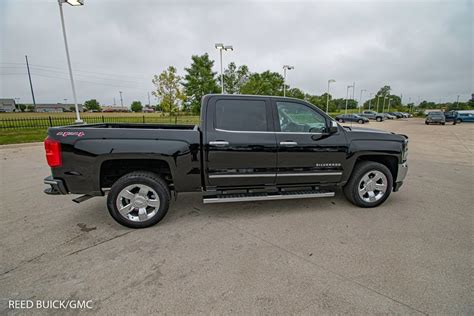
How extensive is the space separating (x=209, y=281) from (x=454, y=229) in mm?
3604

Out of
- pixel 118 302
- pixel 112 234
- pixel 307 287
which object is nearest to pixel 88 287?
pixel 118 302

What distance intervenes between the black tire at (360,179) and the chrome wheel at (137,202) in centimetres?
328

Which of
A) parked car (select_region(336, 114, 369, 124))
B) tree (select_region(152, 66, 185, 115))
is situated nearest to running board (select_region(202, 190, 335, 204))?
tree (select_region(152, 66, 185, 115))

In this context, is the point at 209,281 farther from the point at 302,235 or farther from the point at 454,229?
the point at 454,229

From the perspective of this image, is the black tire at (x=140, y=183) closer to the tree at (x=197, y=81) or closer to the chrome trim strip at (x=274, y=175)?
the chrome trim strip at (x=274, y=175)

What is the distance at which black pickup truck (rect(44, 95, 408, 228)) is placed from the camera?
3061mm

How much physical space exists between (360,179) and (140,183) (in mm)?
3641

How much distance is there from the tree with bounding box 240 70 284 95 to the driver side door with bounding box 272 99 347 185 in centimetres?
2781

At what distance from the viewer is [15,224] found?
336 cm

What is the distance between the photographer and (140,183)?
318 cm

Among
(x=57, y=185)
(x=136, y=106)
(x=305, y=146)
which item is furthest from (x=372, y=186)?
(x=136, y=106)

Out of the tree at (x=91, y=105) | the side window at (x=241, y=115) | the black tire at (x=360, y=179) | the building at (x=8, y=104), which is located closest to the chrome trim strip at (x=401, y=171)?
the black tire at (x=360, y=179)

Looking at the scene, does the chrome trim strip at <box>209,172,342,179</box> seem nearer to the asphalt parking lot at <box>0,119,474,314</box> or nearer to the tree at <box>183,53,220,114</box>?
the asphalt parking lot at <box>0,119,474,314</box>

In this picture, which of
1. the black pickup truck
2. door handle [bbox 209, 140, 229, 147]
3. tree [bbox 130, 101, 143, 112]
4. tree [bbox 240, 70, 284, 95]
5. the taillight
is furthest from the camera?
tree [bbox 130, 101, 143, 112]
